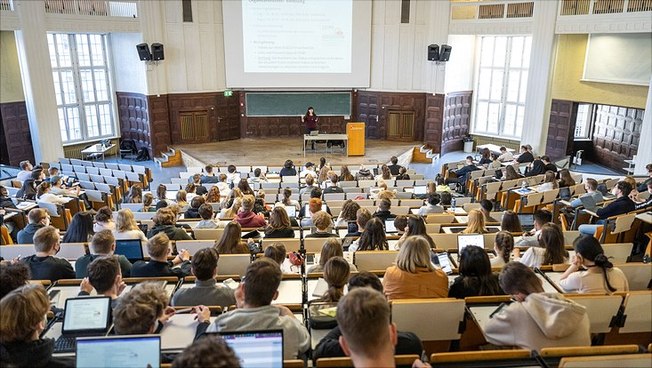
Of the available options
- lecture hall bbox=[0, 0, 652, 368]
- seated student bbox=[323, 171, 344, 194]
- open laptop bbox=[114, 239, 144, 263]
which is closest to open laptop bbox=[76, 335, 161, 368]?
lecture hall bbox=[0, 0, 652, 368]

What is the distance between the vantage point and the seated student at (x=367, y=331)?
6.95 ft

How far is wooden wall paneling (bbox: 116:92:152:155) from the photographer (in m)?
15.5

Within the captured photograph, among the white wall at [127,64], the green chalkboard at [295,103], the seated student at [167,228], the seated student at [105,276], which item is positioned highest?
the white wall at [127,64]

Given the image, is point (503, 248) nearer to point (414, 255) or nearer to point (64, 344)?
point (414, 255)

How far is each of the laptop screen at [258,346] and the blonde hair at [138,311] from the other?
619 millimetres

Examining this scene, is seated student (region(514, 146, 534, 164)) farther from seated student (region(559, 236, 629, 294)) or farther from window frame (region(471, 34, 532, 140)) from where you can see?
seated student (region(559, 236, 629, 294))

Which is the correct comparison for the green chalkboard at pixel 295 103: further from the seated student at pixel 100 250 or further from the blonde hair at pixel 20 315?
the blonde hair at pixel 20 315

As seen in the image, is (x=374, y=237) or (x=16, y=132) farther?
(x=16, y=132)

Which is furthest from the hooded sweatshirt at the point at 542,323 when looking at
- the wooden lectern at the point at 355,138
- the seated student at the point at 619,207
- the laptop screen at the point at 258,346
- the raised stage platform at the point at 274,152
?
the wooden lectern at the point at 355,138

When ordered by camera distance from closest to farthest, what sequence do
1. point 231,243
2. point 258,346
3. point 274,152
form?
point 258,346 < point 231,243 < point 274,152

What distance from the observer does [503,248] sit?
15.6 feet

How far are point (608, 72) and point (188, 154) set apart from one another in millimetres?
11946

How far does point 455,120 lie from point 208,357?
15.8 meters

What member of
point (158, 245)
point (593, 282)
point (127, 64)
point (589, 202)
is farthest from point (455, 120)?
point (158, 245)
